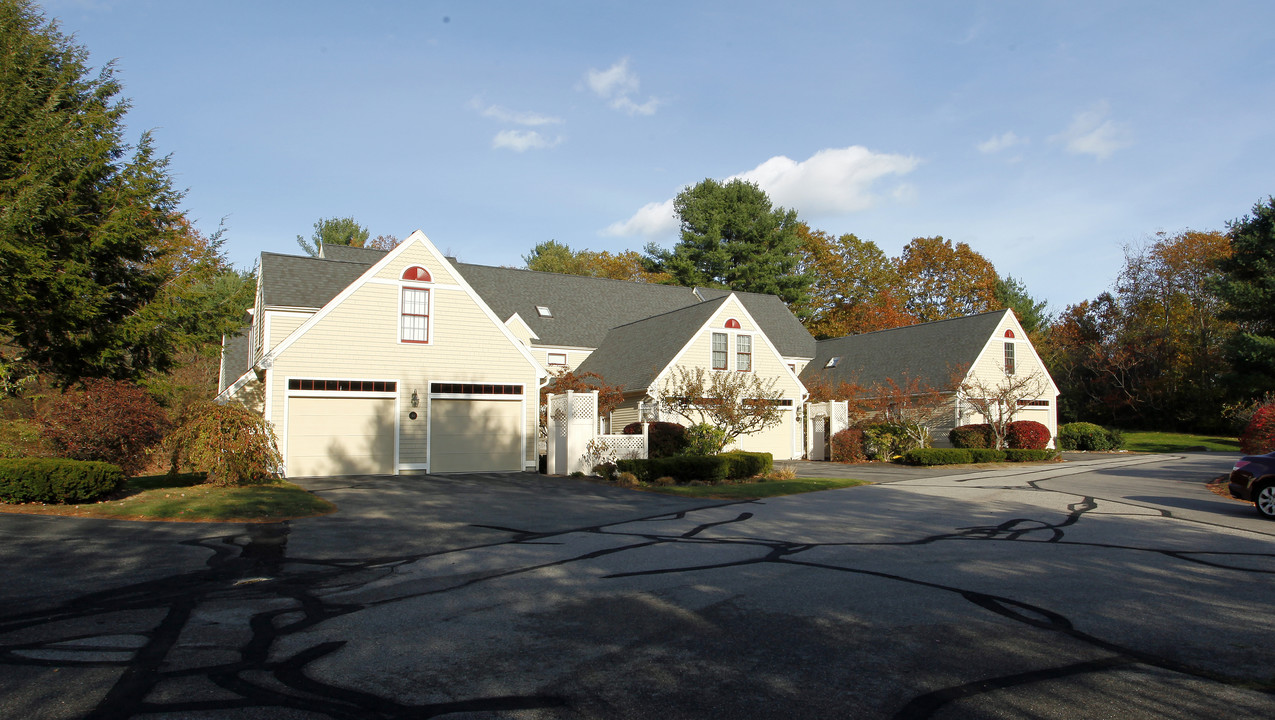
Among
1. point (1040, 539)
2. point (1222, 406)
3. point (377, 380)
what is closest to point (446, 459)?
point (377, 380)

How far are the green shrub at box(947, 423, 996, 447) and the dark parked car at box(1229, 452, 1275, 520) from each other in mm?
15778

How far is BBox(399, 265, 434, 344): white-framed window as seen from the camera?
2308 cm

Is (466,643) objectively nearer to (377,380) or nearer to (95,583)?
(95,583)

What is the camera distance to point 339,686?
5.09 meters

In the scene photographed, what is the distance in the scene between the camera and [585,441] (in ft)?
74.0

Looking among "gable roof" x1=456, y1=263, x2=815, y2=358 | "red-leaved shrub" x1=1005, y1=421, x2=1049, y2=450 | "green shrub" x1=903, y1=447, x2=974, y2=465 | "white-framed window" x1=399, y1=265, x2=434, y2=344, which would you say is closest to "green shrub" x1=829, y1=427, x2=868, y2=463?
"green shrub" x1=903, y1=447, x2=974, y2=465

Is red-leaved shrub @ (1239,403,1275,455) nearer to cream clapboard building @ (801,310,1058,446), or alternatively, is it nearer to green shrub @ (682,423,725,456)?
cream clapboard building @ (801,310,1058,446)

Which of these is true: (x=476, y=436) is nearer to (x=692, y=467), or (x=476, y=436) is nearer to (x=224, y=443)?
(x=692, y=467)

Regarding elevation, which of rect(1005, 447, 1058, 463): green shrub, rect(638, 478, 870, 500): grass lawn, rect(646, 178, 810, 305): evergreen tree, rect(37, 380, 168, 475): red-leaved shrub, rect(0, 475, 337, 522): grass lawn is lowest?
rect(638, 478, 870, 500): grass lawn

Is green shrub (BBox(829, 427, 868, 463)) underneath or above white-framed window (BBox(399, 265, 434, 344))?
underneath

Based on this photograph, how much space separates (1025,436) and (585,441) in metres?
18.3

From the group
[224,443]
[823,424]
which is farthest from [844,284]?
[224,443]

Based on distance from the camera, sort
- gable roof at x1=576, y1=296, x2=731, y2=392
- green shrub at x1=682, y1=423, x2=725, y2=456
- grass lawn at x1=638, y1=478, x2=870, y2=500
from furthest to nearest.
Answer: gable roof at x1=576, y1=296, x2=731, y2=392 → green shrub at x1=682, y1=423, x2=725, y2=456 → grass lawn at x1=638, y1=478, x2=870, y2=500

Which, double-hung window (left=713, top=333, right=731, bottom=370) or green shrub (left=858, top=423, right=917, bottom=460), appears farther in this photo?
green shrub (left=858, top=423, right=917, bottom=460)
